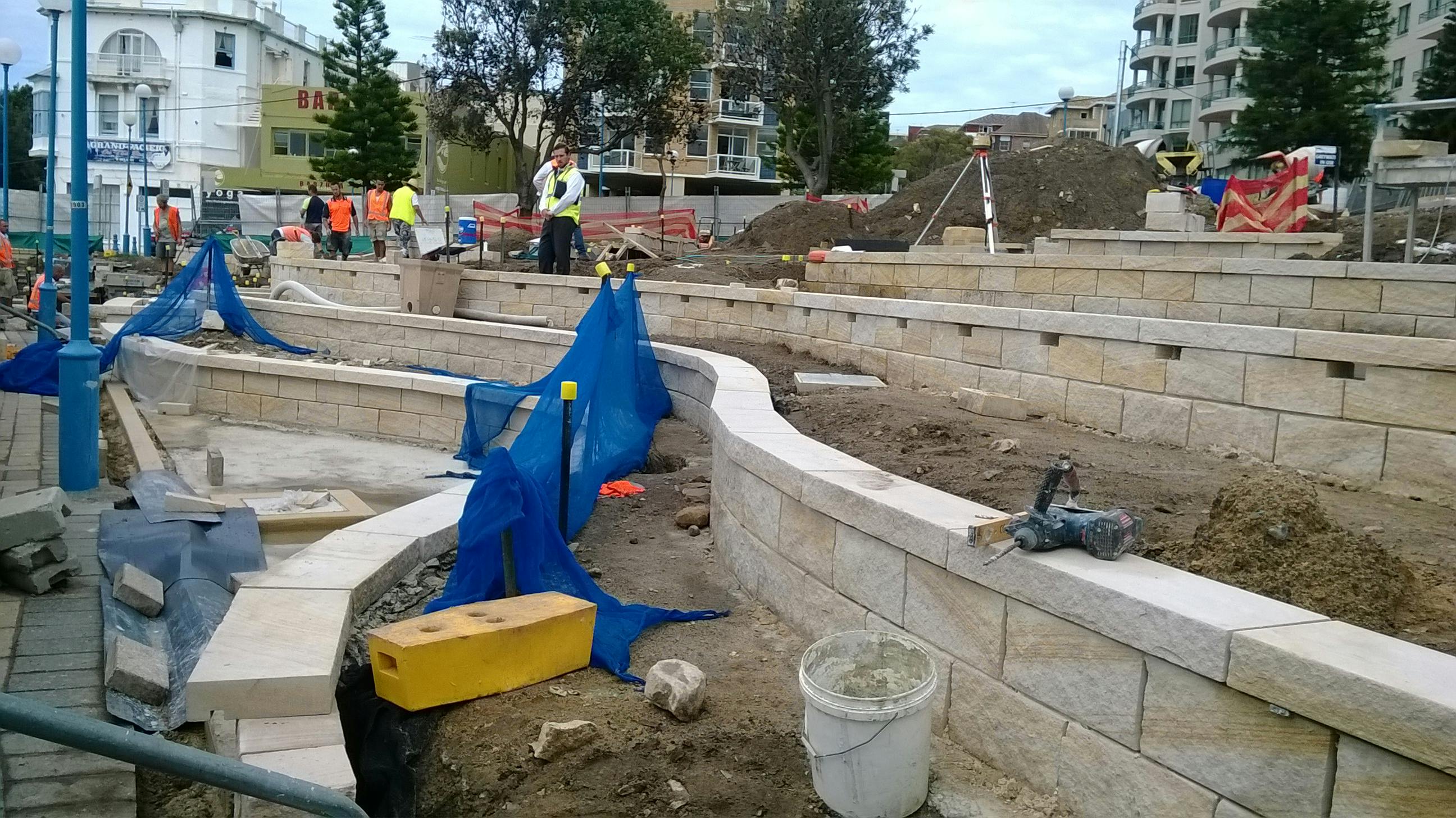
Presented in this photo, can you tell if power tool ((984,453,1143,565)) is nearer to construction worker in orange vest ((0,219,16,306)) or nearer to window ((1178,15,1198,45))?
construction worker in orange vest ((0,219,16,306))

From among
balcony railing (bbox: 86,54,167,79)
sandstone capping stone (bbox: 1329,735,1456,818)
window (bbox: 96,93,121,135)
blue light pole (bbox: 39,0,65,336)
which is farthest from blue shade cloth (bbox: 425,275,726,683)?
window (bbox: 96,93,121,135)

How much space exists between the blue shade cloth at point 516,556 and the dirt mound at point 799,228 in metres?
16.2

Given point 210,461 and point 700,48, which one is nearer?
point 210,461

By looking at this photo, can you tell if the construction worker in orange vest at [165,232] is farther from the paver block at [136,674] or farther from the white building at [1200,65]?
the white building at [1200,65]

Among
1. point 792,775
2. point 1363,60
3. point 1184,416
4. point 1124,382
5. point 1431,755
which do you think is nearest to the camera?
point 1431,755

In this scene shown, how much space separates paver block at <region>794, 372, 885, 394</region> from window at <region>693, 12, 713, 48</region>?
38909 mm

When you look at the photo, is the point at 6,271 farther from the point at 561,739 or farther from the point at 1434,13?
the point at 1434,13

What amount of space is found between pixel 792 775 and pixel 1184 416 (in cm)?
385

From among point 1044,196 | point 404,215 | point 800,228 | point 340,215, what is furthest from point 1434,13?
point 340,215

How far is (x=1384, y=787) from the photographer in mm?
2416

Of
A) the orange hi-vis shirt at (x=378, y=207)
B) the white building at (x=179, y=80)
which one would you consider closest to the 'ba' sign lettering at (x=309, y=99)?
the white building at (x=179, y=80)

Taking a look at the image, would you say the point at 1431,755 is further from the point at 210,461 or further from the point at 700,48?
the point at 700,48

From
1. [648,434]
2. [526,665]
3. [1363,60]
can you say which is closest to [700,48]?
[1363,60]

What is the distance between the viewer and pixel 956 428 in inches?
250
